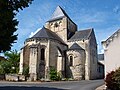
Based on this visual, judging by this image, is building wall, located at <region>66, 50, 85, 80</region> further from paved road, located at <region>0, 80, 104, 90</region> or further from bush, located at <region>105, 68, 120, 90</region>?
bush, located at <region>105, 68, 120, 90</region>

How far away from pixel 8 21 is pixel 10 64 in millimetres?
37408

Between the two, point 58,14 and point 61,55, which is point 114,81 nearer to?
point 61,55

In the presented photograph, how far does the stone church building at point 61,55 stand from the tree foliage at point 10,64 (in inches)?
128

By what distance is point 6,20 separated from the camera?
14.1m

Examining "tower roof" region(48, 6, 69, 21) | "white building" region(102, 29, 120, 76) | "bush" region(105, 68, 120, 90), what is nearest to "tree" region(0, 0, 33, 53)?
"bush" region(105, 68, 120, 90)

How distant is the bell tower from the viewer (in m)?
55.4

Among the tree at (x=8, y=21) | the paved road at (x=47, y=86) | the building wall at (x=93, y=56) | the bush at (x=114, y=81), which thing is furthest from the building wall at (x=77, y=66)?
the tree at (x=8, y=21)

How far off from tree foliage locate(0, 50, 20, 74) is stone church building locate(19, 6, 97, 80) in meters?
3.25

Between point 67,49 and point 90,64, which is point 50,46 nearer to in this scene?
point 67,49

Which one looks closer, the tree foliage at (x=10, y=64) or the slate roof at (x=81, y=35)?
the tree foliage at (x=10, y=64)

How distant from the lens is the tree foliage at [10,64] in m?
48.5

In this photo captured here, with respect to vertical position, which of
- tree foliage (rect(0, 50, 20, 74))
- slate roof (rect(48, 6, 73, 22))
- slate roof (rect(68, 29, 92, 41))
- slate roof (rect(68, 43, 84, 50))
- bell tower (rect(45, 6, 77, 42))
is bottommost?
tree foliage (rect(0, 50, 20, 74))

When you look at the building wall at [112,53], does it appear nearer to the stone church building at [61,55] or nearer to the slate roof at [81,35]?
the stone church building at [61,55]

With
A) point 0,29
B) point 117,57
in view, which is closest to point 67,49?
point 117,57
